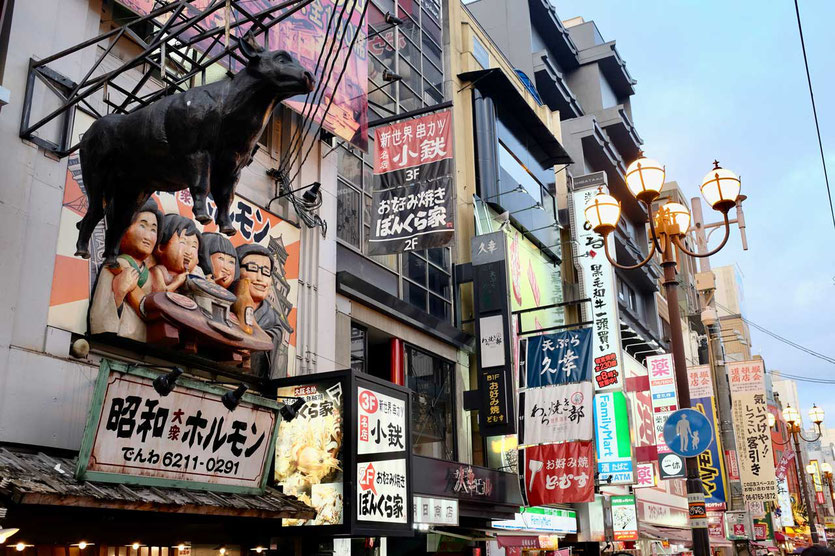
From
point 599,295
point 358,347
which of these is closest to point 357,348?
point 358,347

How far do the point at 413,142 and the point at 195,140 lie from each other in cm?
1016

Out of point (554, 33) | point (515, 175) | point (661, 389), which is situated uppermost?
point (554, 33)

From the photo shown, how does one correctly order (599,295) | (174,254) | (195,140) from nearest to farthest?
(195,140), (174,254), (599,295)

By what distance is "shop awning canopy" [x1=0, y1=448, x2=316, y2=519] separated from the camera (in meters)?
8.33

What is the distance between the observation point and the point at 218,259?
13156mm

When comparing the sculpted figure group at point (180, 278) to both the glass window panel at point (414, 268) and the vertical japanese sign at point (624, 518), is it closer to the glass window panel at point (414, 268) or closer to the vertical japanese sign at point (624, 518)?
the glass window panel at point (414, 268)

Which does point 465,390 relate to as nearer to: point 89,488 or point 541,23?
point 89,488

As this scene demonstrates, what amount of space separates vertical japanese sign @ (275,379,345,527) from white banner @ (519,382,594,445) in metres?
9.52

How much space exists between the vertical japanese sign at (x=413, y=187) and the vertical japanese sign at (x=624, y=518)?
14.8 m

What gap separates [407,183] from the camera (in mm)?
17875

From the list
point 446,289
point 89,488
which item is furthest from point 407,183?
point 89,488

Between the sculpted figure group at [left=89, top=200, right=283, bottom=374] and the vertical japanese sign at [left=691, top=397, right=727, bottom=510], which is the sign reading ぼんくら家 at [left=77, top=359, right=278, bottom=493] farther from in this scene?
the vertical japanese sign at [left=691, top=397, right=727, bottom=510]

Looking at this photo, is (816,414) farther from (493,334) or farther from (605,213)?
(605,213)

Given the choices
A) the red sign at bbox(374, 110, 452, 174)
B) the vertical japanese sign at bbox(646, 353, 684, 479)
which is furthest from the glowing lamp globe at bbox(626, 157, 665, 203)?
the vertical japanese sign at bbox(646, 353, 684, 479)
